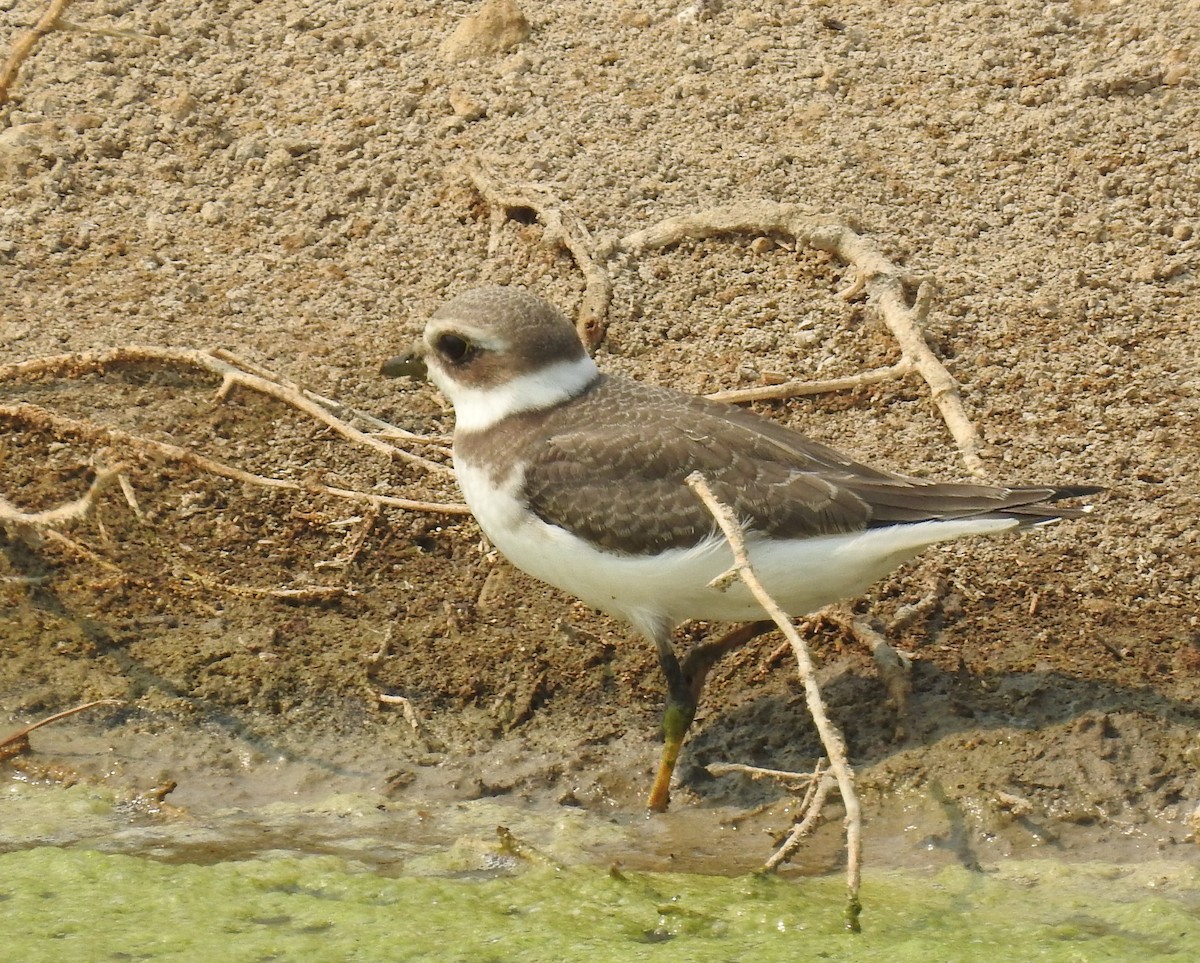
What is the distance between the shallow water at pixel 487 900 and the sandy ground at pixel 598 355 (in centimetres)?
20

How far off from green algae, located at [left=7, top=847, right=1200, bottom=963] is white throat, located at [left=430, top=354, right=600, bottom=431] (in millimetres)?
1361

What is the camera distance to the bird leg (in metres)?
4.73

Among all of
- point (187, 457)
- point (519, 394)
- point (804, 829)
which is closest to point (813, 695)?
point (804, 829)

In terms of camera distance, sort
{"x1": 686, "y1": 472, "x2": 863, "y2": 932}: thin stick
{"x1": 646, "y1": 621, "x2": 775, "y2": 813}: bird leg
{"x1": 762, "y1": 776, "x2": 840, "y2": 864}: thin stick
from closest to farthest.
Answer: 1. {"x1": 686, "y1": 472, "x2": 863, "y2": 932}: thin stick
2. {"x1": 762, "y1": 776, "x2": 840, "y2": 864}: thin stick
3. {"x1": 646, "y1": 621, "x2": 775, "y2": 813}: bird leg

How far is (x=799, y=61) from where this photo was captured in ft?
24.3

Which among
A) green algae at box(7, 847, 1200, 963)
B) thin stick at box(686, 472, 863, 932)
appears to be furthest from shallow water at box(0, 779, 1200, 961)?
thin stick at box(686, 472, 863, 932)

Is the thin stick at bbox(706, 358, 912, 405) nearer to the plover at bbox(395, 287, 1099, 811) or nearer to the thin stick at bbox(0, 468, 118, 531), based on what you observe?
the plover at bbox(395, 287, 1099, 811)

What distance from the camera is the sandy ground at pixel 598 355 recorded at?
4977 millimetres

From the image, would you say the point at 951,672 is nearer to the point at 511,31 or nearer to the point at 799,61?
the point at 799,61

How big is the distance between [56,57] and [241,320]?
6.90ft

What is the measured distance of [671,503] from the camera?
4578 mm

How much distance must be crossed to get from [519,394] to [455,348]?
27 cm

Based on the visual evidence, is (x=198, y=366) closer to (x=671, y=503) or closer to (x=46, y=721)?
(x=46, y=721)

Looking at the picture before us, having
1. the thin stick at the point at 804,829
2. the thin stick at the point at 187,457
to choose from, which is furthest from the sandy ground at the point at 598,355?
the thin stick at the point at 804,829
